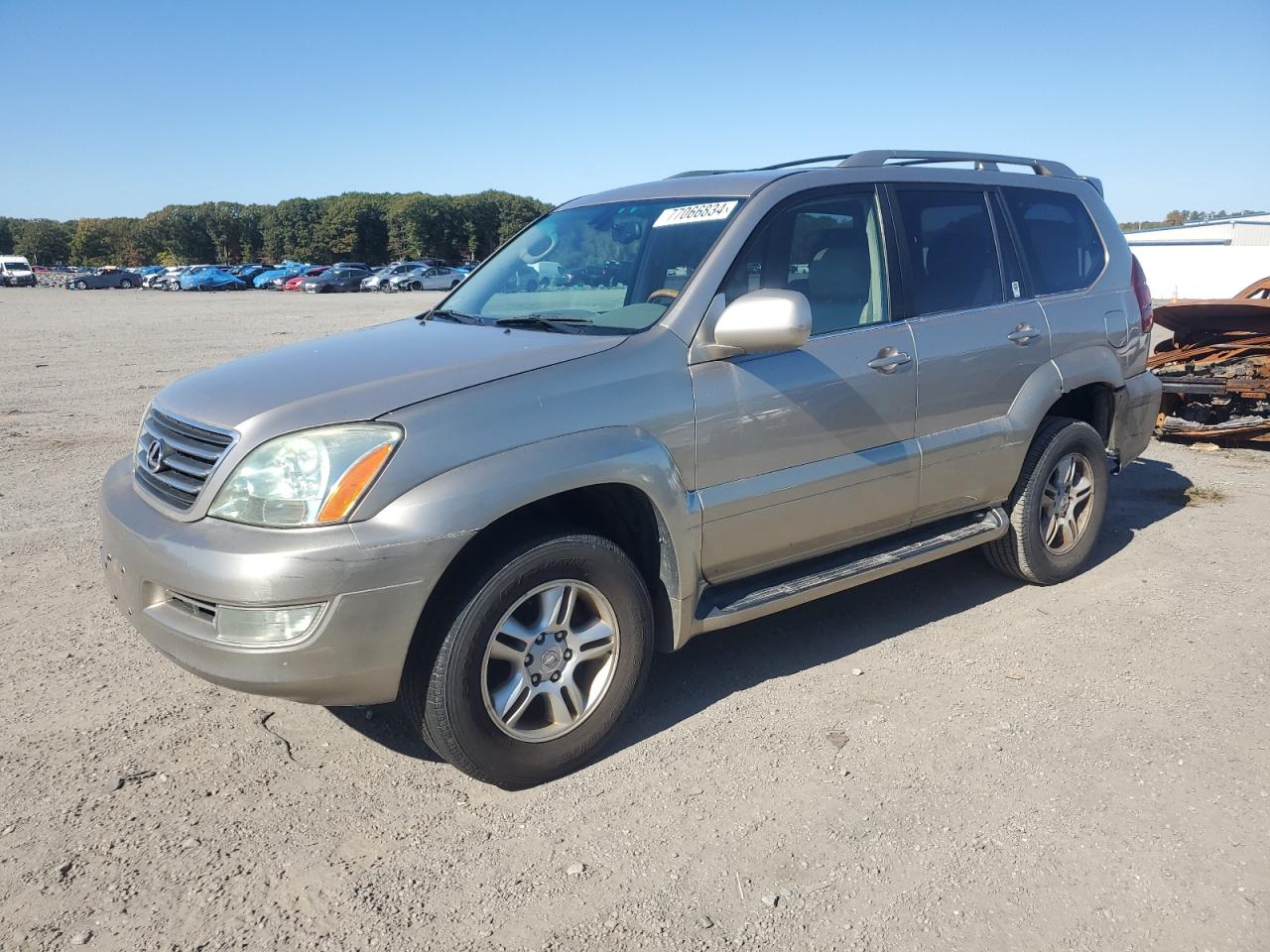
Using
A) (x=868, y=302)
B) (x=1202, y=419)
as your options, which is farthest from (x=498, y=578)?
(x=1202, y=419)

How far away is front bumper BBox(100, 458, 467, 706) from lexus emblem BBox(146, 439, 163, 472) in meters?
0.36

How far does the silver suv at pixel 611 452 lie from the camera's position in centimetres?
286

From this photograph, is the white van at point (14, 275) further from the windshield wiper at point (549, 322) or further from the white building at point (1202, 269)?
the windshield wiper at point (549, 322)

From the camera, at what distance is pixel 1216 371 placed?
8.47m

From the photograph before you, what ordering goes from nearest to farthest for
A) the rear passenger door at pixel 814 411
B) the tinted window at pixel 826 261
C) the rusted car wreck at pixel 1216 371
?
the rear passenger door at pixel 814 411, the tinted window at pixel 826 261, the rusted car wreck at pixel 1216 371

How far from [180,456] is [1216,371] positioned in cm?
847

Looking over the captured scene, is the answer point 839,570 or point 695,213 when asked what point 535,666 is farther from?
point 695,213

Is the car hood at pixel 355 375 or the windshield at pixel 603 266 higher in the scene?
the windshield at pixel 603 266

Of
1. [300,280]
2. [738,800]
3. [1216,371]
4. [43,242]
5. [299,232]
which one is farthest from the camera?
[43,242]

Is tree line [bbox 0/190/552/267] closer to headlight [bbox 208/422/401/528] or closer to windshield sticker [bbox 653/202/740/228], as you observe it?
windshield sticker [bbox 653/202/740/228]

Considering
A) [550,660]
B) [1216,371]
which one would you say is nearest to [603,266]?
[550,660]

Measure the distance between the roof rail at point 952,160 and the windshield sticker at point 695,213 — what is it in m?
0.71

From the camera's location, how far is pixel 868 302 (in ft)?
13.5

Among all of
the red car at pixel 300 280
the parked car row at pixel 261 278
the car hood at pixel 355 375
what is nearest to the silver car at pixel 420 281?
the parked car row at pixel 261 278
